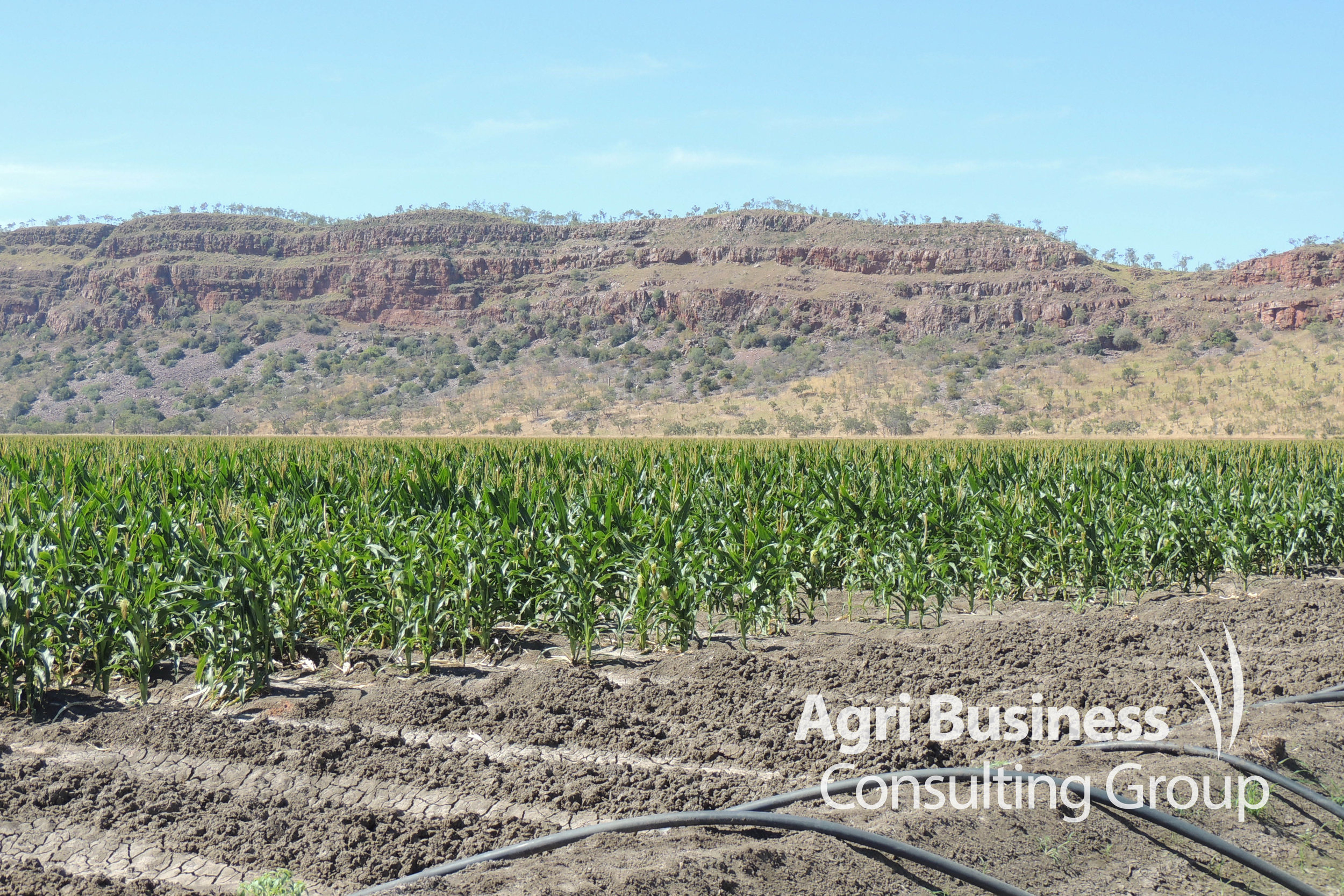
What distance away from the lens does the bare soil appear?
3053 mm

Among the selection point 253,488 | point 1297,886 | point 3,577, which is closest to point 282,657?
point 3,577

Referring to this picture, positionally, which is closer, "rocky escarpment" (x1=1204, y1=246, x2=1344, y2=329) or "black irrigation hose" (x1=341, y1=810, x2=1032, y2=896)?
"black irrigation hose" (x1=341, y1=810, x2=1032, y2=896)

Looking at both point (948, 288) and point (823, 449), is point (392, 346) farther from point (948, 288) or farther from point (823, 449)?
point (823, 449)

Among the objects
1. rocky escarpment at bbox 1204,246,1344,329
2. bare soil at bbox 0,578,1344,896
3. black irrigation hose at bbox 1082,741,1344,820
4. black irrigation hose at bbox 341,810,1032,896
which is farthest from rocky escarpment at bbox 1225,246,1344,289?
black irrigation hose at bbox 341,810,1032,896

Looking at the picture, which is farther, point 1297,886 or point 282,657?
point 282,657

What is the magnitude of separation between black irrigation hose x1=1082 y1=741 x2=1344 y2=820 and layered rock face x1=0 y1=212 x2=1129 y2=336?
272 feet

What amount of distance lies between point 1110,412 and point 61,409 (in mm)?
83627

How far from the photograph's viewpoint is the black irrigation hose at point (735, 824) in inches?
108

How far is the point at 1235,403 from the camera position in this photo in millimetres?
60281

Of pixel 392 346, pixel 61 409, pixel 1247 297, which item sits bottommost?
pixel 61 409

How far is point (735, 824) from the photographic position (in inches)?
128

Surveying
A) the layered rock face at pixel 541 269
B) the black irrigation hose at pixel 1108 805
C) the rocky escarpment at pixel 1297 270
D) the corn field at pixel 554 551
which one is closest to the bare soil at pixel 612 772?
the black irrigation hose at pixel 1108 805

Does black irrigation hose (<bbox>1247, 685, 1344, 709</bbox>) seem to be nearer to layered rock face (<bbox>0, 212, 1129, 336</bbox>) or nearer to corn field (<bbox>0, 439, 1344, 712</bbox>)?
corn field (<bbox>0, 439, 1344, 712</bbox>)

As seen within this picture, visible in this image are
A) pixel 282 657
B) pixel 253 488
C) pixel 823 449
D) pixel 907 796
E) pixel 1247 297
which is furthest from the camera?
pixel 1247 297
